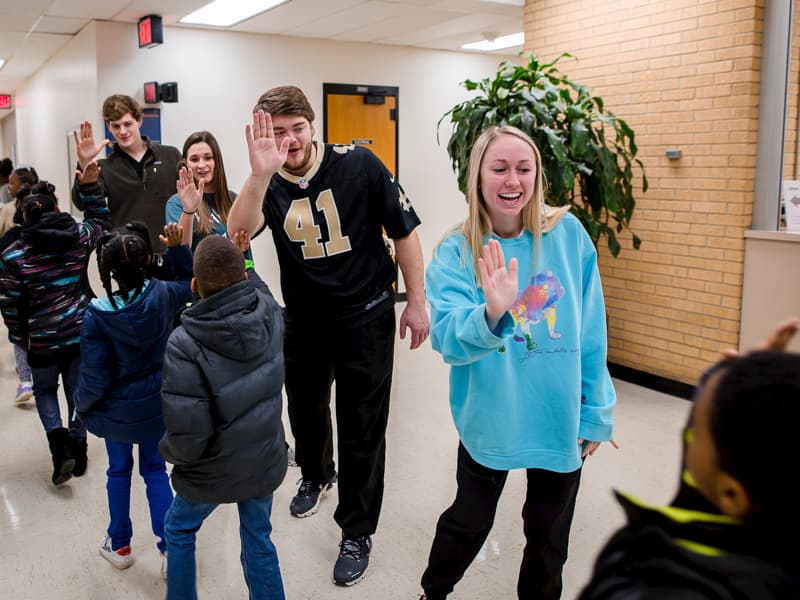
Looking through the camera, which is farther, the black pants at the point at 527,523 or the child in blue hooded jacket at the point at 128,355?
the child in blue hooded jacket at the point at 128,355

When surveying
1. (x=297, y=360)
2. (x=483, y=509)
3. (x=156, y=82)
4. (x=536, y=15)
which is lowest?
(x=483, y=509)

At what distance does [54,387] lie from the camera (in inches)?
134

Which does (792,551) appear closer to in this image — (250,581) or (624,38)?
(250,581)

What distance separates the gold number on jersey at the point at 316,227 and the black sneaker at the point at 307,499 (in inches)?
43.5

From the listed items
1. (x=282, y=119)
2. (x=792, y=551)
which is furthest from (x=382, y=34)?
(x=792, y=551)

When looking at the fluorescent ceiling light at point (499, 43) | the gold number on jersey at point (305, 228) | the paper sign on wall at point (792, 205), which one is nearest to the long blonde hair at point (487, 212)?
the gold number on jersey at point (305, 228)

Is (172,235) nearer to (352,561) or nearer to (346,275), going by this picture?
(346,275)

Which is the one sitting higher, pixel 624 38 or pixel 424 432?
pixel 624 38

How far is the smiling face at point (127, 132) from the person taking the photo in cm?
355

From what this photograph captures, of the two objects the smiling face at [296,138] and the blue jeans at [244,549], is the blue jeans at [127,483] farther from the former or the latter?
the smiling face at [296,138]

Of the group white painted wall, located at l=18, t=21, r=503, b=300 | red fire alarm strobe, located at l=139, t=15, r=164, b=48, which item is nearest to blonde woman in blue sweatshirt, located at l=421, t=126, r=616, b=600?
red fire alarm strobe, located at l=139, t=15, r=164, b=48

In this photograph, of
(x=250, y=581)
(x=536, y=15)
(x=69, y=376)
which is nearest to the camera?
(x=250, y=581)

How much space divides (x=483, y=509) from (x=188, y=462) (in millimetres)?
801

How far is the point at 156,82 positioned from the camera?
618 centimetres
